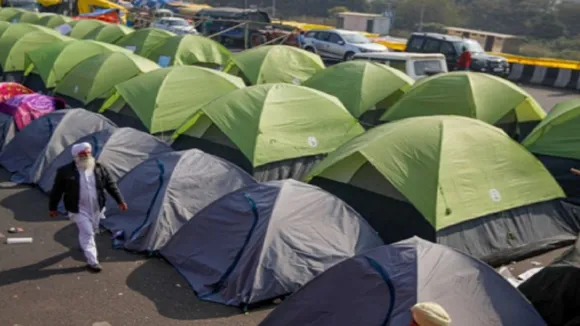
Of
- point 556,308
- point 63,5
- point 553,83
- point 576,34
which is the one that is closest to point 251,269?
point 556,308

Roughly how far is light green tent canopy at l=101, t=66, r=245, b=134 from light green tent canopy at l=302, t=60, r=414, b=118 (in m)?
2.33

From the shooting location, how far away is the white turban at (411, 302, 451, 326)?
3.68 m

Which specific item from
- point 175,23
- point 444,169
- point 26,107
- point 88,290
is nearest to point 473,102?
point 444,169

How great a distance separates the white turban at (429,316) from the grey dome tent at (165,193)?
14.7ft

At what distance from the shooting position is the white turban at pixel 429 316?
12.1 feet

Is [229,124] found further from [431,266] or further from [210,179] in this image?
[431,266]

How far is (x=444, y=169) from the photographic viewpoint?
24.3 ft

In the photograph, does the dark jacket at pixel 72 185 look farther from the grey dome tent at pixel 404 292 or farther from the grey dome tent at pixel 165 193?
the grey dome tent at pixel 404 292

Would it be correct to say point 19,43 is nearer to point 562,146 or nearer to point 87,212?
point 87,212

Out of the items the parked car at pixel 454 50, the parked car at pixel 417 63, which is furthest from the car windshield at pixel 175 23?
the parked car at pixel 417 63

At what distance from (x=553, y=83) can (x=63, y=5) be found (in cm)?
2941

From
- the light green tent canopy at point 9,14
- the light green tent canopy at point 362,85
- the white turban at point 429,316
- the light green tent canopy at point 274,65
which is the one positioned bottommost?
the light green tent canopy at point 9,14

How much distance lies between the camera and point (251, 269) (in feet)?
21.4

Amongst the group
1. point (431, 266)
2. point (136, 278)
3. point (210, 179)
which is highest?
point (431, 266)
